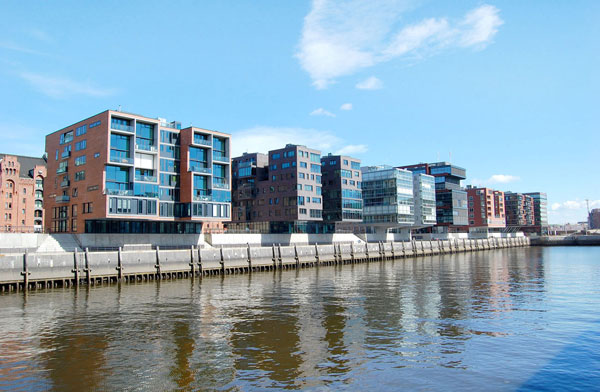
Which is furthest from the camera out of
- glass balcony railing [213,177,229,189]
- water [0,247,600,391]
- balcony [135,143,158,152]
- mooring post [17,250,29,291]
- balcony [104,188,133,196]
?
glass balcony railing [213,177,229,189]

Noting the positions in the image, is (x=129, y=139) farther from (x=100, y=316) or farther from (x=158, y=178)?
(x=100, y=316)

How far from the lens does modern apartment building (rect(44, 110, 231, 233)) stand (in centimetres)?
8112

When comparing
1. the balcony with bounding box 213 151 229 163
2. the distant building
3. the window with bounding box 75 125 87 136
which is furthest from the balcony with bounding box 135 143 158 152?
the distant building

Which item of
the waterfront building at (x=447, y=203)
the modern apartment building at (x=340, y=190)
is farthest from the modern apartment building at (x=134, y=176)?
the waterfront building at (x=447, y=203)

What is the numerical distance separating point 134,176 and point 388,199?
8770 cm

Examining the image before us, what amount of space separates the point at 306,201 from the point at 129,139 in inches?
1938

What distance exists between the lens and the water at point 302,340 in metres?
20.2

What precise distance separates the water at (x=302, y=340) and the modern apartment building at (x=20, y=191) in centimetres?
11526

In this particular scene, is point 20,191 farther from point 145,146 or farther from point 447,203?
A: point 447,203

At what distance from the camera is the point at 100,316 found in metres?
34.5

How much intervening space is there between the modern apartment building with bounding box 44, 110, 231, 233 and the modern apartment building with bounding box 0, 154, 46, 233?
186 feet

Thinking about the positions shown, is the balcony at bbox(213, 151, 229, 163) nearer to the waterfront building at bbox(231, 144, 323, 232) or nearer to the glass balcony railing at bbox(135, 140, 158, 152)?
the glass balcony railing at bbox(135, 140, 158, 152)

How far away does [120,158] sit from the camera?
268 feet

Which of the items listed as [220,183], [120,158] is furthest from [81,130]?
[220,183]
